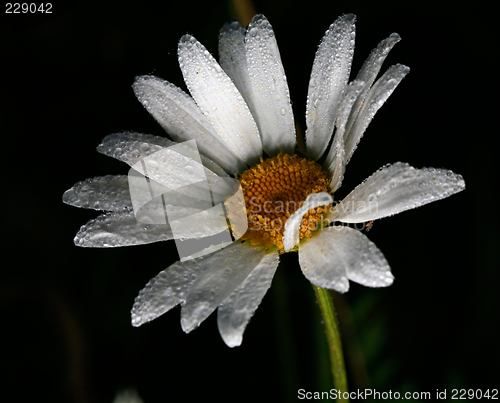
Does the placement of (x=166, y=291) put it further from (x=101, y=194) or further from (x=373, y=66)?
(x=373, y=66)

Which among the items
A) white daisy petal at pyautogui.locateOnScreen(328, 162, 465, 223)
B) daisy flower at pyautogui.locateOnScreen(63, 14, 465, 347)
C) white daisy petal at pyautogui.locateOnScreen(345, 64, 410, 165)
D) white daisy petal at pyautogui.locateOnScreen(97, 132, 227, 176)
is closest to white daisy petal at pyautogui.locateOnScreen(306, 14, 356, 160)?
daisy flower at pyautogui.locateOnScreen(63, 14, 465, 347)

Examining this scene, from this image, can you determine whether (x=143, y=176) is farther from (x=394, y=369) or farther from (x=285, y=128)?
(x=394, y=369)

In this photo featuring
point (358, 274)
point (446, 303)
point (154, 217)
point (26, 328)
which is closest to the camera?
point (358, 274)

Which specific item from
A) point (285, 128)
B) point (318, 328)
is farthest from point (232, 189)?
point (318, 328)

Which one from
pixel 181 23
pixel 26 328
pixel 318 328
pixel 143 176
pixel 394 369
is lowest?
pixel 394 369
